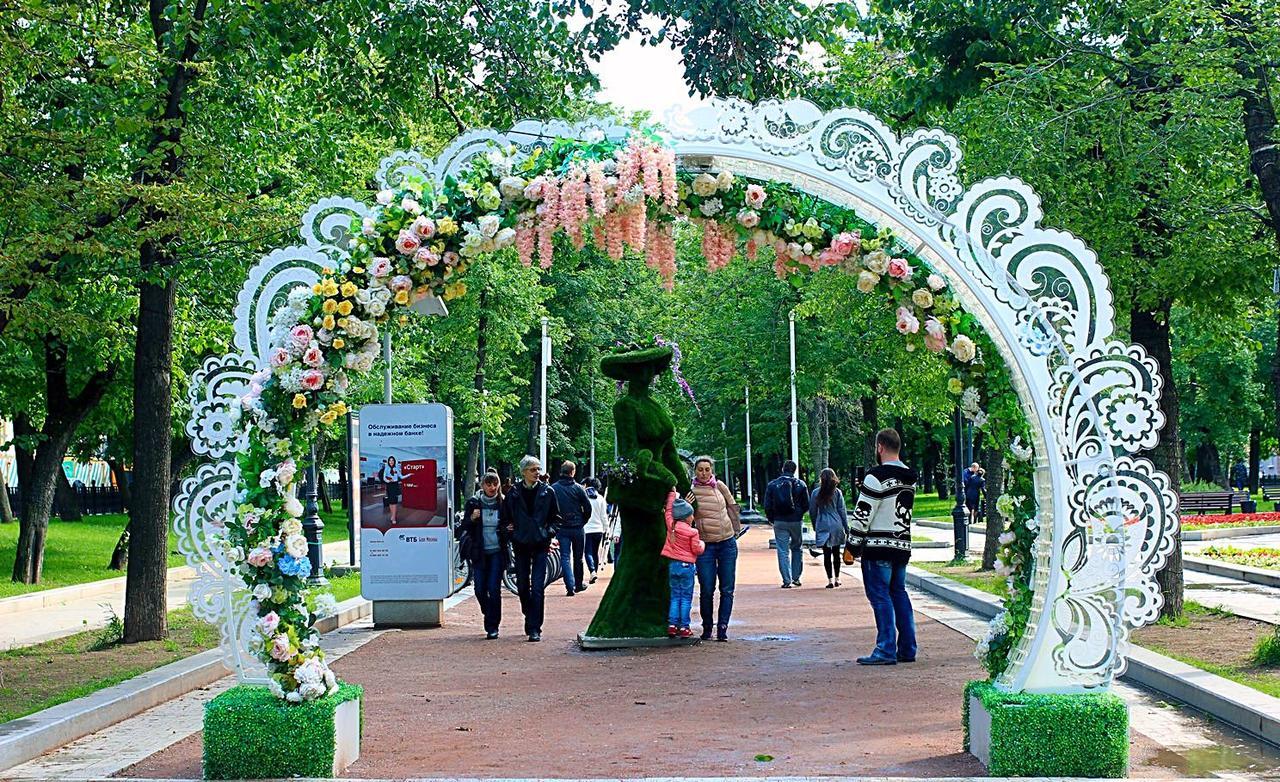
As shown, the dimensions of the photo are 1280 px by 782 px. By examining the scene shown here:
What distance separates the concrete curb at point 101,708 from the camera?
354 inches

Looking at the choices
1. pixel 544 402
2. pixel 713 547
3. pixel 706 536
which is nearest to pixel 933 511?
pixel 544 402

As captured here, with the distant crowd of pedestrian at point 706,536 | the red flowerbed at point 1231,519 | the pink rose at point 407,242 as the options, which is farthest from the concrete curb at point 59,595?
the red flowerbed at point 1231,519

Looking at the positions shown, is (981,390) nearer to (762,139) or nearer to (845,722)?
(762,139)

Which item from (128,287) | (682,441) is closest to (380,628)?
(128,287)

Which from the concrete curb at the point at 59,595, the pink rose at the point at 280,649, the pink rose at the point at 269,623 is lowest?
the concrete curb at the point at 59,595

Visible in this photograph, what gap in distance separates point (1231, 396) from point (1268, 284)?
44691mm

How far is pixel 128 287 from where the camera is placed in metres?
18.1

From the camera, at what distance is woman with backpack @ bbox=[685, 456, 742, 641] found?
14.9m

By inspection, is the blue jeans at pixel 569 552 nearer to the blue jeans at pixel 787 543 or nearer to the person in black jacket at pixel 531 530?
the blue jeans at pixel 787 543

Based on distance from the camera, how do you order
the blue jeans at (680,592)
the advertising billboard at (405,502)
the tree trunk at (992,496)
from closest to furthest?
the blue jeans at (680,592) < the advertising billboard at (405,502) < the tree trunk at (992,496)

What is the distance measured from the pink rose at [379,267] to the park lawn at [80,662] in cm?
430

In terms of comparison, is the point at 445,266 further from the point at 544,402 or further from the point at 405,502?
the point at 544,402

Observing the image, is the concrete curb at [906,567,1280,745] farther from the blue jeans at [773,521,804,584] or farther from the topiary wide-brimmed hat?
the blue jeans at [773,521,804,584]

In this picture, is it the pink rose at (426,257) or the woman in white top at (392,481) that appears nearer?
the pink rose at (426,257)
